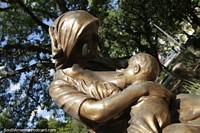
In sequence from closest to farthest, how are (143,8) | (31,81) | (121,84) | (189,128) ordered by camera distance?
(189,128) → (121,84) → (143,8) → (31,81)

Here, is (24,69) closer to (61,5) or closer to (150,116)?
(61,5)

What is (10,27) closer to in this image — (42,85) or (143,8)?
(42,85)

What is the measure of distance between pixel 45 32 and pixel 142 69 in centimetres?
1150

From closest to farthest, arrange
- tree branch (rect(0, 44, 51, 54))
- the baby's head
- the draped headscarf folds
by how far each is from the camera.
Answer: the baby's head < the draped headscarf folds < tree branch (rect(0, 44, 51, 54))

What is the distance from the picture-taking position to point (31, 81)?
1391 centimetres

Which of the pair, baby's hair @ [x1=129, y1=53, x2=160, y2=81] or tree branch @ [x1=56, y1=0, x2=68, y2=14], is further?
tree branch @ [x1=56, y1=0, x2=68, y2=14]

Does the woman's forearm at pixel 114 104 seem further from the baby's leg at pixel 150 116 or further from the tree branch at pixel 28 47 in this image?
the tree branch at pixel 28 47

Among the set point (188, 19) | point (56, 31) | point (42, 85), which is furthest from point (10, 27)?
point (56, 31)

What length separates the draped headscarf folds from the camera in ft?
8.67

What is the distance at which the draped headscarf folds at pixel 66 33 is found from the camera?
8.67 ft

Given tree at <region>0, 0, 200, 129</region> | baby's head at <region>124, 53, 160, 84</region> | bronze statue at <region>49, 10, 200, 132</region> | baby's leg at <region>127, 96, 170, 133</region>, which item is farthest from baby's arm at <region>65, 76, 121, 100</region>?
tree at <region>0, 0, 200, 129</region>

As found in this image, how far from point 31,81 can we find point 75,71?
37.6 feet

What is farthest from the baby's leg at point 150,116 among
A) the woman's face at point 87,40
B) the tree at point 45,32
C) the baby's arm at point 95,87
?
the tree at point 45,32

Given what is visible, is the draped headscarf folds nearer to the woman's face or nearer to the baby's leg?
the woman's face
